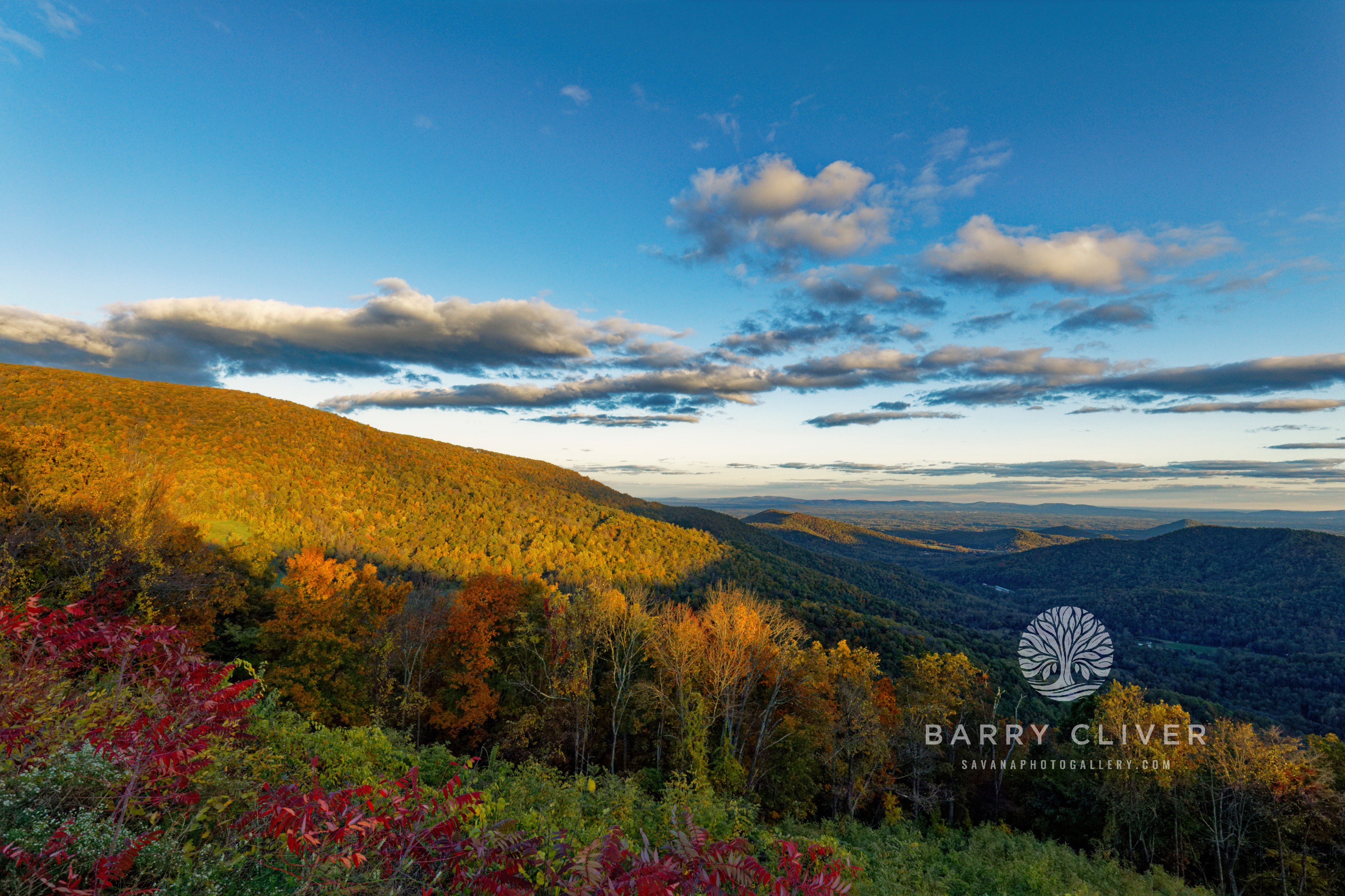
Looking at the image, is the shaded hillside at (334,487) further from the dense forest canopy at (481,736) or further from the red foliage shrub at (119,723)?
the red foliage shrub at (119,723)

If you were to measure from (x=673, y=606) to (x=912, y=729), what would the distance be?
1611 cm

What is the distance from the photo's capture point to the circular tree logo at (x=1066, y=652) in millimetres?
29453

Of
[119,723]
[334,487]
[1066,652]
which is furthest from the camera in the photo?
[334,487]

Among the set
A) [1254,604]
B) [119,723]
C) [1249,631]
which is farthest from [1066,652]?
[1254,604]

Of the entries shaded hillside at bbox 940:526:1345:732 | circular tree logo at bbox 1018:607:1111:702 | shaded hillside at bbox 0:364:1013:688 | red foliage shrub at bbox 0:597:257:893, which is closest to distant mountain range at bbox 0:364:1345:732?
shaded hillside at bbox 0:364:1013:688

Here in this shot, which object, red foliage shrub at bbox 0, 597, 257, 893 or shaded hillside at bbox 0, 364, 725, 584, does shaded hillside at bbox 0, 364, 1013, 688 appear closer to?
shaded hillside at bbox 0, 364, 725, 584

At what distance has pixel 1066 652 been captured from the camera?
29.9 meters

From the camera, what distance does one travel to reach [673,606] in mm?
33031

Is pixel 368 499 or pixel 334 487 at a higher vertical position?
pixel 334 487

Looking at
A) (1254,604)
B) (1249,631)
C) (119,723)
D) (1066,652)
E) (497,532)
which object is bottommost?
(1249,631)

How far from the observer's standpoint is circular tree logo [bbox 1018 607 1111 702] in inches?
1160

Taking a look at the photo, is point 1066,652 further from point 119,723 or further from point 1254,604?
point 1254,604

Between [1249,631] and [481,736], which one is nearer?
[481,736]

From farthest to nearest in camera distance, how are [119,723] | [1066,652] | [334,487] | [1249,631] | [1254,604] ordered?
[1254,604], [1249,631], [334,487], [1066,652], [119,723]
